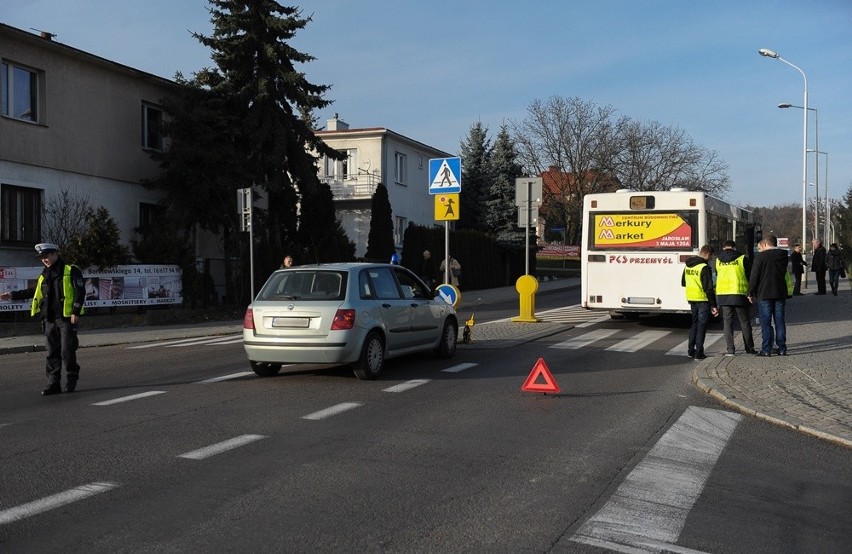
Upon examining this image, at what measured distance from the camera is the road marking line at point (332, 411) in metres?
8.41

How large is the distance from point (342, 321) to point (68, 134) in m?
15.7

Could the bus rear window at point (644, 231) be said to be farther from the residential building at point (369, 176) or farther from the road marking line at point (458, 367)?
the residential building at point (369, 176)

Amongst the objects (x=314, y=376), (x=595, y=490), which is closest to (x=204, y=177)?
(x=314, y=376)

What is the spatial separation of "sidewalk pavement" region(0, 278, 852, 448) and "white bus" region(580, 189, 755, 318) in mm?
1443

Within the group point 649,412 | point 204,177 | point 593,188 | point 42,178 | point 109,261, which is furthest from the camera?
point 593,188

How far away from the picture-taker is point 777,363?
1224cm

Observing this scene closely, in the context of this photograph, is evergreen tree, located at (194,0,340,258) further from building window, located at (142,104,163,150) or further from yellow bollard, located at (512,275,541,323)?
yellow bollard, located at (512,275,541,323)

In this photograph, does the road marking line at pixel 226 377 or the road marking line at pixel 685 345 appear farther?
the road marking line at pixel 685 345

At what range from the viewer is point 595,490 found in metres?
5.80

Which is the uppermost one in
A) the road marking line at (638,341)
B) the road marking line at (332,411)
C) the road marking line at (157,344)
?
the road marking line at (332,411)

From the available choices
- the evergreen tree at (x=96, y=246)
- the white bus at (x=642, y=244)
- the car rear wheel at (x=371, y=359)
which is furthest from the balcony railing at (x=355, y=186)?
the car rear wheel at (x=371, y=359)

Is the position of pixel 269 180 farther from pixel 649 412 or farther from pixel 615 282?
pixel 649 412

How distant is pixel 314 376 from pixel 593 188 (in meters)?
52.1

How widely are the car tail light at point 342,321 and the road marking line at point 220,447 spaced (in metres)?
3.12
